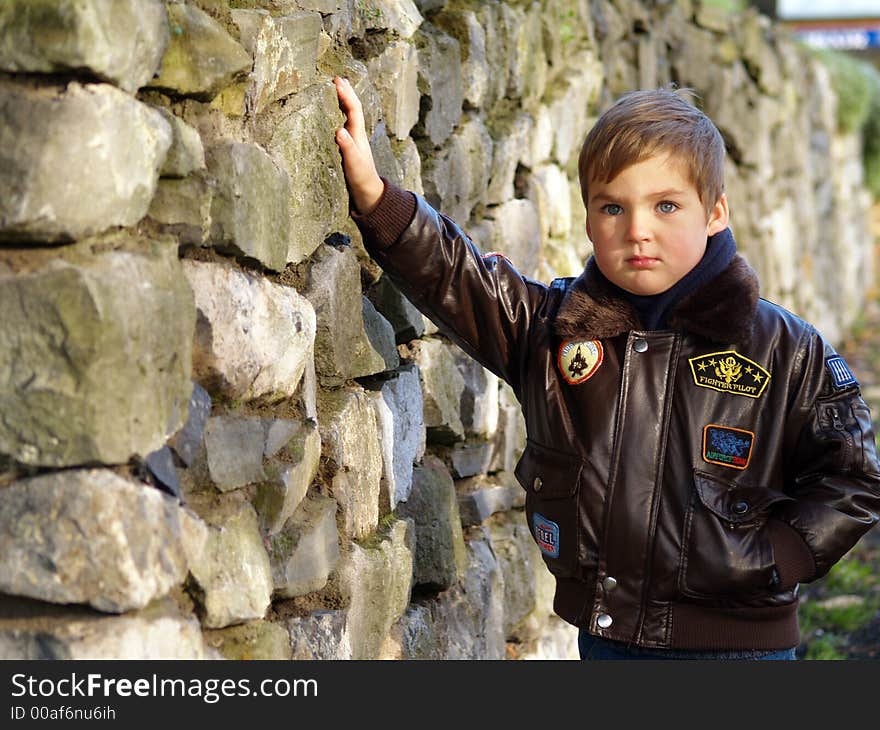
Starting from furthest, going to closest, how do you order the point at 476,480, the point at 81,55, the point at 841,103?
the point at 841,103
the point at 476,480
the point at 81,55

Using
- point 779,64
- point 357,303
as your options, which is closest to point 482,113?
point 357,303

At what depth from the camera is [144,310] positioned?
1614 mm

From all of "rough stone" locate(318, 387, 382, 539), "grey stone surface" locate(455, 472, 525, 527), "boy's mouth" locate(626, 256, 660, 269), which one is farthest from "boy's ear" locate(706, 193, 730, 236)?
"grey stone surface" locate(455, 472, 525, 527)

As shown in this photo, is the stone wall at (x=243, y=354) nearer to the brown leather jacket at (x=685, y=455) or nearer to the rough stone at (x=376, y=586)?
the rough stone at (x=376, y=586)

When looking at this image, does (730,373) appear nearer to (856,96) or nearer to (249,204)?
(249,204)

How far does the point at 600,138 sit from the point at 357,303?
0.53 meters

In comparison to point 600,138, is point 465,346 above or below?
below

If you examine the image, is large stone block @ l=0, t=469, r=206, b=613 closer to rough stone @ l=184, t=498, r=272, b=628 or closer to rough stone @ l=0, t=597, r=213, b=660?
rough stone @ l=0, t=597, r=213, b=660

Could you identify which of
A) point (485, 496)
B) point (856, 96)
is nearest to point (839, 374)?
point (485, 496)

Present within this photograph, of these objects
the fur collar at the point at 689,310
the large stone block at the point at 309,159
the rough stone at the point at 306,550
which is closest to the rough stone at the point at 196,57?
the large stone block at the point at 309,159

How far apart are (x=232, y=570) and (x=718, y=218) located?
46.1 inches

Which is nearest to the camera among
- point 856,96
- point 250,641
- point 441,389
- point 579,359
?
point 250,641

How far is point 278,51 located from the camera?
206cm

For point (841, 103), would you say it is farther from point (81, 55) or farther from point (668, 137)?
point (81, 55)
